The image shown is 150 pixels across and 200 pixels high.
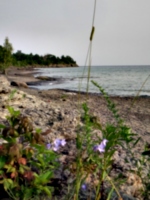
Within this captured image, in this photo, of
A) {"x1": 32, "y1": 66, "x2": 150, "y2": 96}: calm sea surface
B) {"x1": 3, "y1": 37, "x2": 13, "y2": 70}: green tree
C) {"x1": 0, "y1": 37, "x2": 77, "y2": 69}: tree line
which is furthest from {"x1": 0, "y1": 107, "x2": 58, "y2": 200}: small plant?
{"x1": 0, "y1": 37, "x2": 77, "y2": 69}: tree line

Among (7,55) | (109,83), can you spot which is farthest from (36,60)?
(109,83)

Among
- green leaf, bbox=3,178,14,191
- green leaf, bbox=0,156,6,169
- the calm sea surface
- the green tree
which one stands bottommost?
the calm sea surface

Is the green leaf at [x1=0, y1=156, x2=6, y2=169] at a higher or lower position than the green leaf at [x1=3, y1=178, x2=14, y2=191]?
higher

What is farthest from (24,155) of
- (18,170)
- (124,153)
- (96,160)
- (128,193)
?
(124,153)

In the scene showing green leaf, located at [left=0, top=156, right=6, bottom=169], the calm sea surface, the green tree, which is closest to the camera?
green leaf, located at [left=0, top=156, right=6, bottom=169]

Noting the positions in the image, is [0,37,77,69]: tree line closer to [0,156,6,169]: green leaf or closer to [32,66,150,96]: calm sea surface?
[32,66,150,96]: calm sea surface

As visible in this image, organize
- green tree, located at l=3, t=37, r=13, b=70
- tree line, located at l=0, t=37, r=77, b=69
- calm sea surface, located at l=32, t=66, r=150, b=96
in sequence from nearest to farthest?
1. calm sea surface, located at l=32, t=66, r=150, b=96
2. green tree, located at l=3, t=37, r=13, b=70
3. tree line, located at l=0, t=37, r=77, b=69

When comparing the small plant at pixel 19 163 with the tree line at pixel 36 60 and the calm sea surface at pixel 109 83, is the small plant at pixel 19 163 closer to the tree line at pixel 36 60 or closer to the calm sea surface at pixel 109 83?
the calm sea surface at pixel 109 83

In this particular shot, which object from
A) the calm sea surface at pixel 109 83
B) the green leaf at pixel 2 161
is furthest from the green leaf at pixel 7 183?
the calm sea surface at pixel 109 83

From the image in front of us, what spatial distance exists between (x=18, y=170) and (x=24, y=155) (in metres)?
0.14

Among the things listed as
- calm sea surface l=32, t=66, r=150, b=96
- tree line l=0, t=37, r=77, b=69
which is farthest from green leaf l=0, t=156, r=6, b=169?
tree line l=0, t=37, r=77, b=69

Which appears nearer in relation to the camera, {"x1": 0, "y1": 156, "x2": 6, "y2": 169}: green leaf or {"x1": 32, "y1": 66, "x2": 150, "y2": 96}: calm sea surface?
{"x1": 0, "y1": 156, "x2": 6, "y2": 169}: green leaf

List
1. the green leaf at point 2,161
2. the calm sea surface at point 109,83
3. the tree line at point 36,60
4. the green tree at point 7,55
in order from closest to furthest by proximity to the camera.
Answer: the green leaf at point 2,161 < the calm sea surface at point 109,83 < the green tree at point 7,55 < the tree line at point 36,60

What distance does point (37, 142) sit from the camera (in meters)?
2.12
